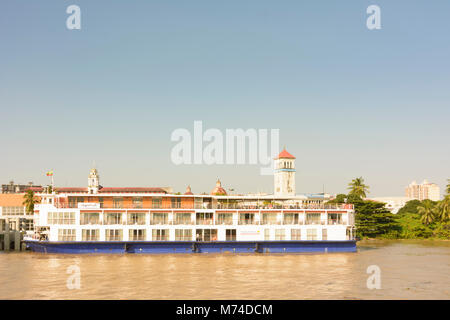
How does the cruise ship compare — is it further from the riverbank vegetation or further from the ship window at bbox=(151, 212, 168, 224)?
the riverbank vegetation

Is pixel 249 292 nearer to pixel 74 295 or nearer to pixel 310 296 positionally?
pixel 310 296

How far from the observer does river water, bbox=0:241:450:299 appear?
29.3 metres

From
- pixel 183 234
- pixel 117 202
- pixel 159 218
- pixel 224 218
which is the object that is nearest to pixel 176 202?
pixel 159 218

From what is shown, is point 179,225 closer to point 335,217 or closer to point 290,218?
point 290,218

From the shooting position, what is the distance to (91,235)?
49.8m

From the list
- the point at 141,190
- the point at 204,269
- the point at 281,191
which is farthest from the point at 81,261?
the point at 281,191

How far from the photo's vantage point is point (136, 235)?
166 feet

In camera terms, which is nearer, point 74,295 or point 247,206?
point 74,295

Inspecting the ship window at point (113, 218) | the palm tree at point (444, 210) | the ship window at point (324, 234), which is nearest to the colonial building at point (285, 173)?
the palm tree at point (444, 210)

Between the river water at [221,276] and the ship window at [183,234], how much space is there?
253 cm

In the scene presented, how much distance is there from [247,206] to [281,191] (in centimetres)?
8626

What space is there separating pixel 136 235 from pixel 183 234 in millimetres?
4925
